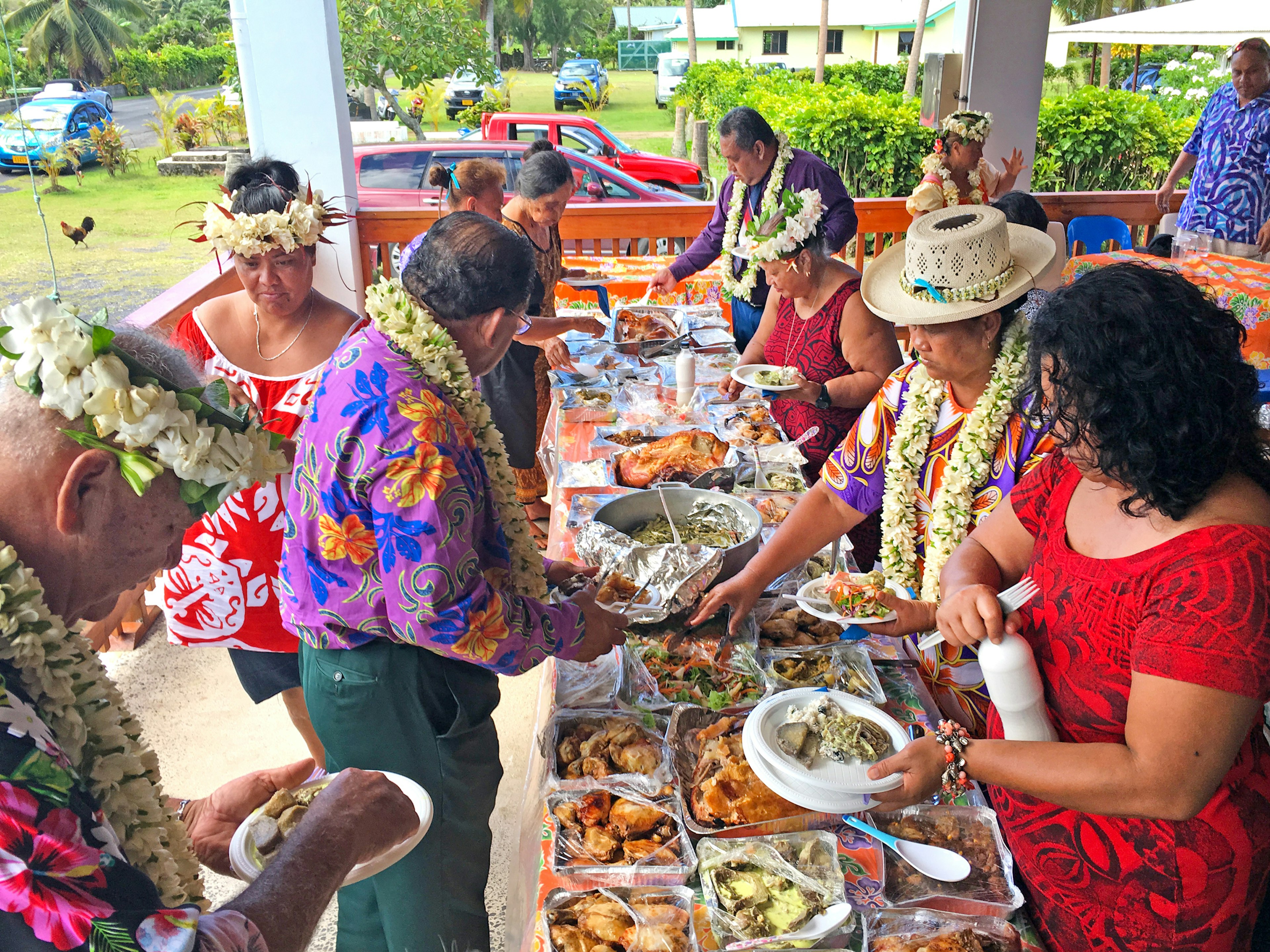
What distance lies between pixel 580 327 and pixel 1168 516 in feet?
10.8

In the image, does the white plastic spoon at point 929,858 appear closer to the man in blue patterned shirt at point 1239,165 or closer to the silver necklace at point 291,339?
the silver necklace at point 291,339

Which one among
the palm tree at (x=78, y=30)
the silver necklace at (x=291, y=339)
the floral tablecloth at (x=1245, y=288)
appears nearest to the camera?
the silver necklace at (x=291, y=339)

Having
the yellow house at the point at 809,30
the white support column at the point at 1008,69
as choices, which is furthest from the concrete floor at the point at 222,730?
the yellow house at the point at 809,30

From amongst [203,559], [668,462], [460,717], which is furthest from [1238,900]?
[203,559]

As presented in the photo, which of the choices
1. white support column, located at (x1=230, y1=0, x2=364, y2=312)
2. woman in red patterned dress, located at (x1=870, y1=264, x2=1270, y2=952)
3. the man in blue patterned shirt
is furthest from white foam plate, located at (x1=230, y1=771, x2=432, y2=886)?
the man in blue patterned shirt

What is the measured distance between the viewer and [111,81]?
475 cm

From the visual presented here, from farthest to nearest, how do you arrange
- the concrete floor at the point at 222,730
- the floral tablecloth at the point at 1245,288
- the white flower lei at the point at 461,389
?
the floral tablecloth at the point at 1245,288 → the concrete floor at the point at 222,730 → the white flower lei at the point at 461,389

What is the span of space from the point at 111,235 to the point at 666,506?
11.1 feet

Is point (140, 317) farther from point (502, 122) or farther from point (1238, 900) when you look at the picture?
point (502, 122)

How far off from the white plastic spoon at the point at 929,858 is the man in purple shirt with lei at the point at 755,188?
3.26 metres

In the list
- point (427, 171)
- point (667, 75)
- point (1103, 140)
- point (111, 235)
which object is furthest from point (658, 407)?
point (667, 75)

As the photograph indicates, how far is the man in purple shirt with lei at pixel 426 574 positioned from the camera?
1675mm

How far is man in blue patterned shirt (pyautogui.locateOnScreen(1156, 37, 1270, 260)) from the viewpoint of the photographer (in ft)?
18.9

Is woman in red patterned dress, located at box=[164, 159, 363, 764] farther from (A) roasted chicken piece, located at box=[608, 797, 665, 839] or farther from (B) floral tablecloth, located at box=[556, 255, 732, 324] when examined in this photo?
(B) floral tablecloth, located at box=[556, 255, 732, 324]
